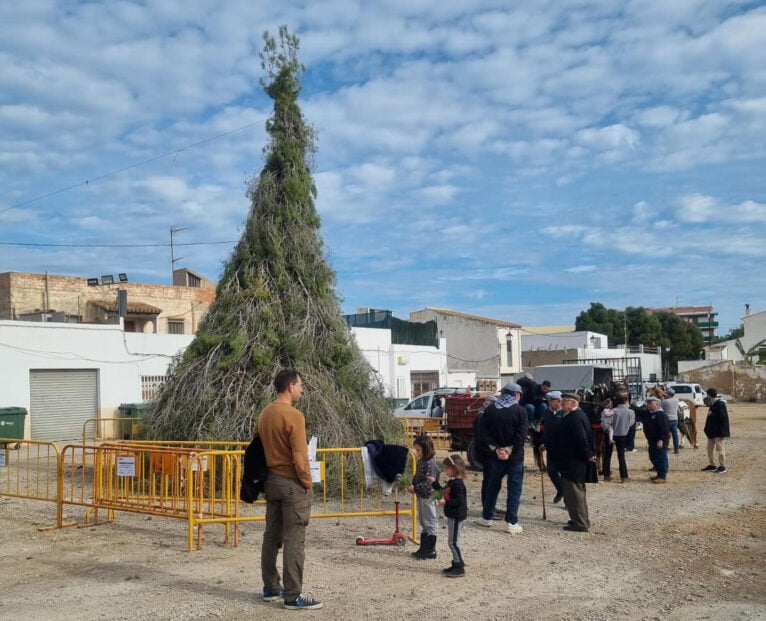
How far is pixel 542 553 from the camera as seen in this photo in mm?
8211

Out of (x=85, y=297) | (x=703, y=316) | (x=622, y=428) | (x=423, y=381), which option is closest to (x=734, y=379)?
(x=423, y=381)

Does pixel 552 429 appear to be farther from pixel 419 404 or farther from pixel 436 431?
pixel 419 404

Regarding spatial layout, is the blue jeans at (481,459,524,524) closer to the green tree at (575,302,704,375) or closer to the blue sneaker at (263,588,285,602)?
the blue sneaker at (263,588,285,602)

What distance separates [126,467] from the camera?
9.30 m

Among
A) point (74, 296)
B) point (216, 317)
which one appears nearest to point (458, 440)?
point (216, 317)

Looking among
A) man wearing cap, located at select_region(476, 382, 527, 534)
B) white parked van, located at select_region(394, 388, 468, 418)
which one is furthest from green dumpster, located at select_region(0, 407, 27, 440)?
man wearing cap, located at select_region(476, 382, 527, 534)

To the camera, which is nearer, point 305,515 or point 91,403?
point 305,515

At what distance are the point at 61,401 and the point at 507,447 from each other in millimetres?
18803

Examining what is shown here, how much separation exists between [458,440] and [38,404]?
46.1ft

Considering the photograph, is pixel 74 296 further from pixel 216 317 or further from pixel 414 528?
pixel 414 528

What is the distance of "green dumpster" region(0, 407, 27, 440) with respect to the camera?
21.0 m

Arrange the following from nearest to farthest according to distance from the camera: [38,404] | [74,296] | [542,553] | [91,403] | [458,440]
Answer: [542,553]
[458,440]
[38,404]
[91,403]
[74,296]

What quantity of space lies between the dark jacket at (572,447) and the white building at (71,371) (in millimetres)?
18150

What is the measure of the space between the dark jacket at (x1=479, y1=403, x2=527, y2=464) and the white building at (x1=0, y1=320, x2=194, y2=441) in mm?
17691
